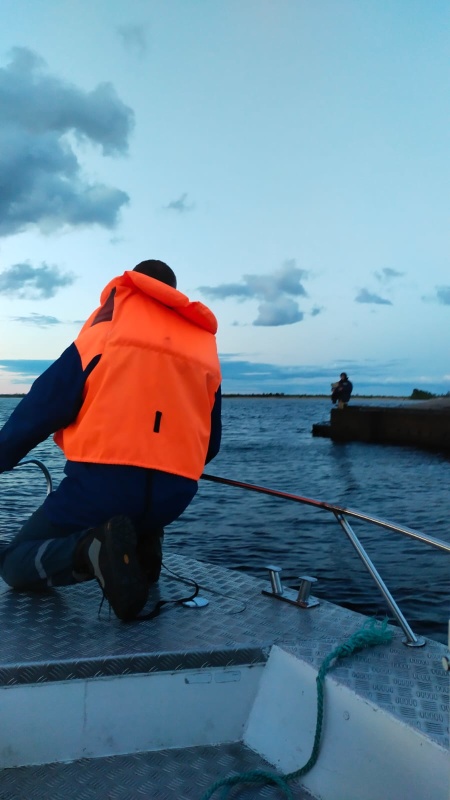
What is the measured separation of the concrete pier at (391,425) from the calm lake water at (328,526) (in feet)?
23.5

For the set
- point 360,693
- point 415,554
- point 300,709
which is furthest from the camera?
point 415,554

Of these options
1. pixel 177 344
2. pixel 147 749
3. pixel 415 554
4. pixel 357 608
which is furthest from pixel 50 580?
pixel 415 554

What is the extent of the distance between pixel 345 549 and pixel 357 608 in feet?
10.4

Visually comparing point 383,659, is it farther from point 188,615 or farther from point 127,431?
point 127,431

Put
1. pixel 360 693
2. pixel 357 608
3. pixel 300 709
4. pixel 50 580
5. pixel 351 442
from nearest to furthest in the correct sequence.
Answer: pixel 360 693 < pixel 300 709 < pixel 50 580 < pixel 357 608 < pixel 351 442

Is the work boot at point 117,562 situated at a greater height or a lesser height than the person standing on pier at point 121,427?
lesser

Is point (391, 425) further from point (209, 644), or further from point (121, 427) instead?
point (121, 427)

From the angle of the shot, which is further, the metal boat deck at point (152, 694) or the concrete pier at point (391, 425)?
the concrete pier at point (391, 425)

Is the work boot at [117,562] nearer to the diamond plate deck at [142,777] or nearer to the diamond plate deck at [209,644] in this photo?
the diamond plate deck at [209,644]

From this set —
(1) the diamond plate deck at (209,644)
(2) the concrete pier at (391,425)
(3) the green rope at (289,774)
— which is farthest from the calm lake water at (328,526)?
(2) the concrete pier at (391,425)

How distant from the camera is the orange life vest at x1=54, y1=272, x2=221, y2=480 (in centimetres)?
274

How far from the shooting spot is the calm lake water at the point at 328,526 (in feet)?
29.0

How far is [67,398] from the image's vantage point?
2832mm

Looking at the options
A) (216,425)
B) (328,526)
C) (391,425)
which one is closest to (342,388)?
(391,425)
